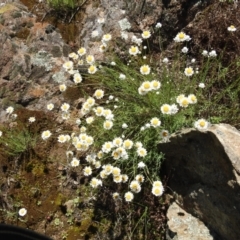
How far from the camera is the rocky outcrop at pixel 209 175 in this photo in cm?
278

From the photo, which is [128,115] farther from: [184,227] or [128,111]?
[184,227]

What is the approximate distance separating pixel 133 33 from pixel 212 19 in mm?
768

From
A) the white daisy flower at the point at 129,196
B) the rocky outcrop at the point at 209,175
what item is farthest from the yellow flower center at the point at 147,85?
the white daisy flower at the point at 129,196

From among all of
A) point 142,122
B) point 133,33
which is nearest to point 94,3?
point 133,33

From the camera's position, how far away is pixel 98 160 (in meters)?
3.51

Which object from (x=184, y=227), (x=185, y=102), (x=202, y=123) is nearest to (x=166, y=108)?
(x=185, y=102)

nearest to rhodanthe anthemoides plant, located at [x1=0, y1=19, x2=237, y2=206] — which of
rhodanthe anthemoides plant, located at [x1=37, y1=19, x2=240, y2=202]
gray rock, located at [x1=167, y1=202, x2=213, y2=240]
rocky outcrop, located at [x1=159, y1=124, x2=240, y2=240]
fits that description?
rhodanthe anthemoides plant, located at [x1=37, y1=19, x2=240, y2=202]

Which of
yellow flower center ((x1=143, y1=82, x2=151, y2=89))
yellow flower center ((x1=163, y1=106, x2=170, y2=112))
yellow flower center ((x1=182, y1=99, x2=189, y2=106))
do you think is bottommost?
yellow flower center ((x1=163, y1=106, x2=170, y2=112))

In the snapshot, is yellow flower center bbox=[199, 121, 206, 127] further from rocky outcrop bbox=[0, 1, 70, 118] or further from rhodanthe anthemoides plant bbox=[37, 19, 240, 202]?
rocky outcrop bbox=[0, 1, 70, 118]

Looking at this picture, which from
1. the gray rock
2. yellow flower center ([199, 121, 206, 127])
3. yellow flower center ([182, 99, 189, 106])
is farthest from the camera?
yellow flower center ([182, 99, 189, 106])

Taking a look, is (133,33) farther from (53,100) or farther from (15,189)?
(15,189)

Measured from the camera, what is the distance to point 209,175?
119 inches

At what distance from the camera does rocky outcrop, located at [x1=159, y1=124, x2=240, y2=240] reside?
2.78 metres

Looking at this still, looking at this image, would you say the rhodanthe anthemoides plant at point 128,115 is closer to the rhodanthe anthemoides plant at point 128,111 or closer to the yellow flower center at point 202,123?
the rhodanthe anthemoides plant at point 128,111
